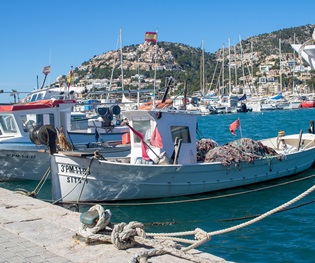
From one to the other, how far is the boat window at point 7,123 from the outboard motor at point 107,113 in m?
4.42

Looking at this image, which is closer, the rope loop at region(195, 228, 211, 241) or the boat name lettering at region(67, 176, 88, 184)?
the rope loop at region(195, 228, 211, 241)

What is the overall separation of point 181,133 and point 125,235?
818cm

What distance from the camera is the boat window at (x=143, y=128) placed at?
14122 mm

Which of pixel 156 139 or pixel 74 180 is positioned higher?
pixel 156 139

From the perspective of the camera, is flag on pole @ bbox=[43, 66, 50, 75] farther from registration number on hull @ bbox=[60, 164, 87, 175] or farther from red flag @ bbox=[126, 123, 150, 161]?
registration number on hull @ bbox=[60, 164, 87, 175]

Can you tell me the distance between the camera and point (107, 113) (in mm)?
22172

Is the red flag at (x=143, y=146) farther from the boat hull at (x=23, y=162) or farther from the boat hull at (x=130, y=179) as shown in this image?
the boat hull at (x=23, y=162)

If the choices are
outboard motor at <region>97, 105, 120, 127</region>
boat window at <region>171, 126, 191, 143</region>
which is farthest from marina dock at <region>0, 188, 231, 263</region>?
outboard motor at <region>97, 105, 120, 127</region>

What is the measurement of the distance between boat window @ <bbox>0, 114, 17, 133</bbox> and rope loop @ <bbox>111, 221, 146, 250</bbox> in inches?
514

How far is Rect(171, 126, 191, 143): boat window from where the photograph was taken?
1440 cm

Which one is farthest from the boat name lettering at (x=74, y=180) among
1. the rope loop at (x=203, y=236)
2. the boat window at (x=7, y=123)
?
the rope loop at (x=203, y=236)

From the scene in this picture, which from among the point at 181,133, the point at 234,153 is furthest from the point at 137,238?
the point at 234,153

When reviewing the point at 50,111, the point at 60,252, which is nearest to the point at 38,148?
the point at 50,111

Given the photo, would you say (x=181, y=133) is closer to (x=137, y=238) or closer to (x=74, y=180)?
(x=74, y=180)
